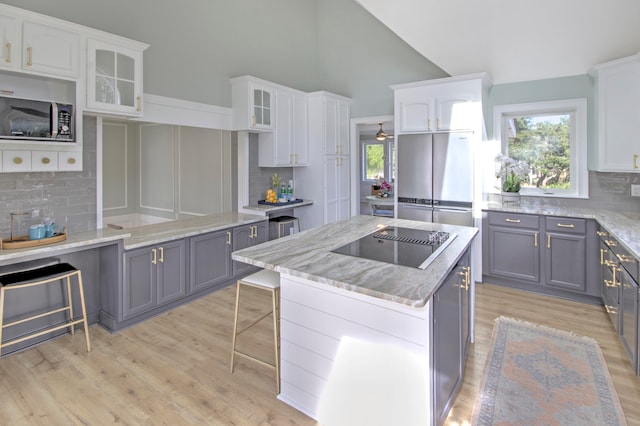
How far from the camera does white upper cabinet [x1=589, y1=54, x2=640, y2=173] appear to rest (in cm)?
329

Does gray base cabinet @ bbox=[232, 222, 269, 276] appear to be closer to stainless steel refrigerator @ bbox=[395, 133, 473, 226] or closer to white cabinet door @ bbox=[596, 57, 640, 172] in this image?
stainless steel refrigerator @ bbox=[395, 133, 473, 226]

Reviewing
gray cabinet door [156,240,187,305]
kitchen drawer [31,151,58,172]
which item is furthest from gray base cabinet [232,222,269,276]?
kitchen drawer [31,151,58,172]

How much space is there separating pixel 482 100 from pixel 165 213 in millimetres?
4002

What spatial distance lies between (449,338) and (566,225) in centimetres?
258

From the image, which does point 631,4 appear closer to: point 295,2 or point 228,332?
point 295,2

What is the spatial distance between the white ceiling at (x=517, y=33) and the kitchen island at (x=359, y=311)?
2621mm

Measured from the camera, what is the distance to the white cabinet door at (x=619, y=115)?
329 centimetres

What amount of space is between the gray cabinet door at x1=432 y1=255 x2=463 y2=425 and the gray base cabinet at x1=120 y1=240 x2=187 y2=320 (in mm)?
2581

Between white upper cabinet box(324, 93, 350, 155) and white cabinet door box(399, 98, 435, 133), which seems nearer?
white cabinet door box(399, 98, 435, 133)

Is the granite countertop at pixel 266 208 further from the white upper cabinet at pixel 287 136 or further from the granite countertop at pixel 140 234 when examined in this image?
the white upper cabinet at pixel 287 136

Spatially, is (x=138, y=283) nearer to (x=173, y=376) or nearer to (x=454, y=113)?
(x=173, y=376)

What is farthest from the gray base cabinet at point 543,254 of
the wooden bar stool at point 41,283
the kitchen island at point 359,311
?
the wooden bar stool at point 41,283

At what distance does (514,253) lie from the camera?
156 inches

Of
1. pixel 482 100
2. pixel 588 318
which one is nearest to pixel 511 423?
pixel 588 318
